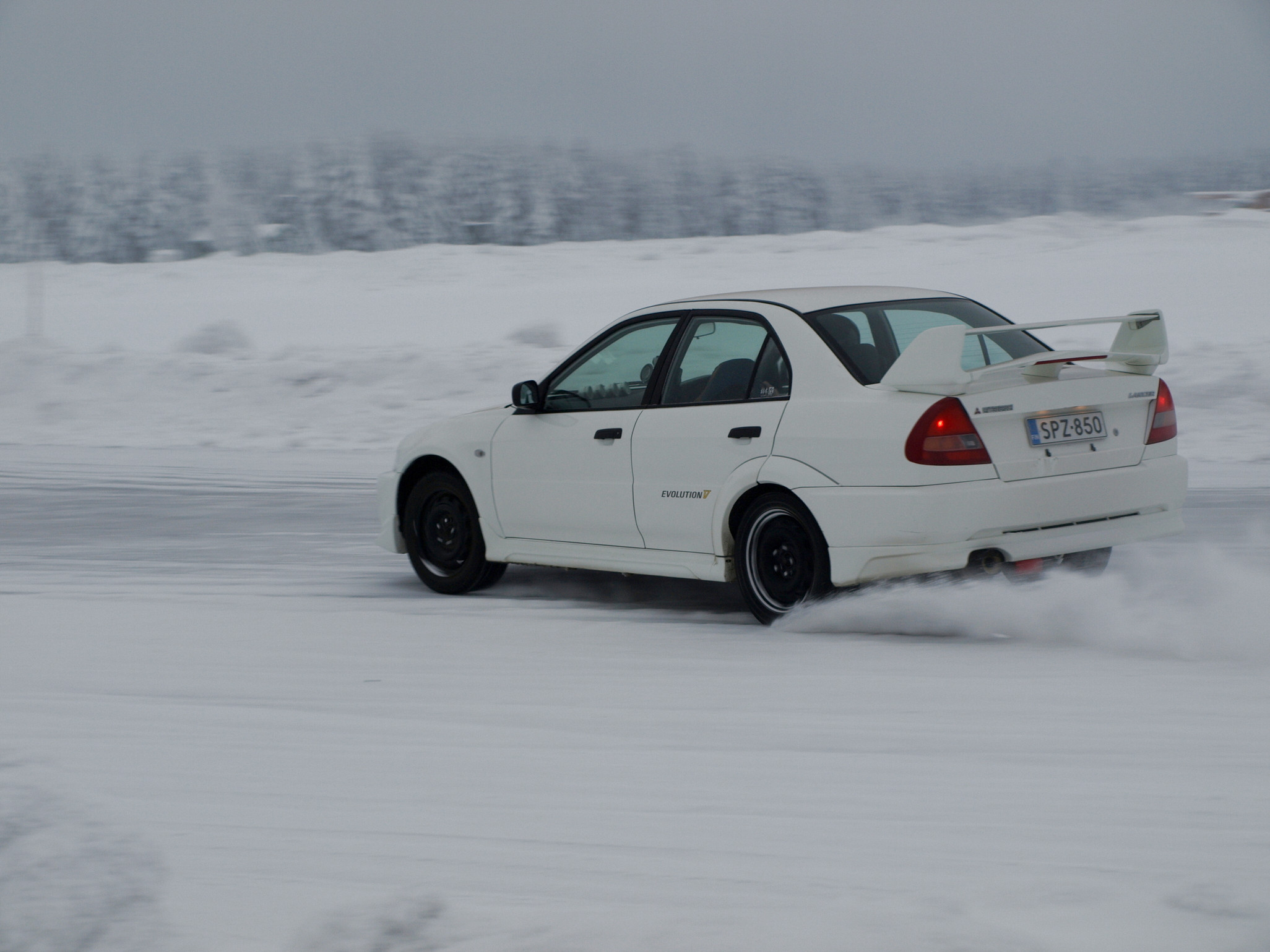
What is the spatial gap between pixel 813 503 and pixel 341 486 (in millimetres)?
7848

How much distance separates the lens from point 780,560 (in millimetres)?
6867

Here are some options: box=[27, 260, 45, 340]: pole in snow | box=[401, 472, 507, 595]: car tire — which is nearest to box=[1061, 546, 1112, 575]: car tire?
box=[401, 472, 507, 595]: car tire

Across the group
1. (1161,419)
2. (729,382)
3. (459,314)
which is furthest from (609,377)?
(459,314)

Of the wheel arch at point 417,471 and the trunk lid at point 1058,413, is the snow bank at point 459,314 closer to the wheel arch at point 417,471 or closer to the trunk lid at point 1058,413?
the trunk lid at point 1058,413

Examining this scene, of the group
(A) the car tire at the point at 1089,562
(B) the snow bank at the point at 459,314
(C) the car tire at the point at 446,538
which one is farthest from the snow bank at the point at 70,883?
(B) the snow bank at the point at 459,314

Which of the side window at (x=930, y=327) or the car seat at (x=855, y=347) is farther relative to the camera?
the side window at (x=930, y=327)

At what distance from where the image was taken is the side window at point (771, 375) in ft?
22.6

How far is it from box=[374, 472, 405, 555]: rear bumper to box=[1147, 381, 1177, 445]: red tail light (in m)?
3.94

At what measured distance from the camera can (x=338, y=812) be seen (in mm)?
4539

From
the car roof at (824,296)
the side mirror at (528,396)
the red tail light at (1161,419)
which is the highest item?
the car roof at (824,296)

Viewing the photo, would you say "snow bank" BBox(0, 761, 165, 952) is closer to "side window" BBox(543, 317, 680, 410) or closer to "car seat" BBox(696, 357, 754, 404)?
"car seat" BBox(696, 357, 754, 404)

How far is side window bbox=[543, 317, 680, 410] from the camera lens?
24.8 ft

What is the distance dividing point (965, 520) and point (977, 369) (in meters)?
0.65

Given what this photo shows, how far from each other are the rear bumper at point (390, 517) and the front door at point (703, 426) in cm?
189
